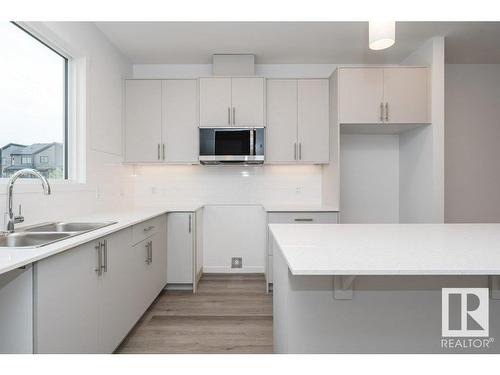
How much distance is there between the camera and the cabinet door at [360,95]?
3412 mm

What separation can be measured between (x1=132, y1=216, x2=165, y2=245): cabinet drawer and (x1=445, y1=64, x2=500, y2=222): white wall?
11.2ft

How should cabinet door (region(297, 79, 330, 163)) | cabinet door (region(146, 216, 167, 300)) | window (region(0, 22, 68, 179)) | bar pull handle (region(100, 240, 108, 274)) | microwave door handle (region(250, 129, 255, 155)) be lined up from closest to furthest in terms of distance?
bar pull handle (region(100, 240, 108, 274))
window (region(0, 22, 68, 179))
cabinet door (region(146, 216, 167, 300))
microwave door handle (region(250, 129, 255, 155))
cabinet door (region(297, 79, 330, 163))

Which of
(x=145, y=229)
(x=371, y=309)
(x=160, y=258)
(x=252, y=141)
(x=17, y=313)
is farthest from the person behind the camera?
(x=252, y=141)

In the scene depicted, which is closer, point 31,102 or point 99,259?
point 99,259

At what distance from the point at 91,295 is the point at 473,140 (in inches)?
173

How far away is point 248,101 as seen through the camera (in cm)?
369

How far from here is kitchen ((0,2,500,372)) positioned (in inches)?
55.2

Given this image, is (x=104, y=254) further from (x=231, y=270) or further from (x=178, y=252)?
(x=231, y=270)

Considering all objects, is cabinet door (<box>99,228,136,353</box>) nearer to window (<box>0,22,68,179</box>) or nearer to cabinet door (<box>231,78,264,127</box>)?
window (<box>0,22,68,179</box>)

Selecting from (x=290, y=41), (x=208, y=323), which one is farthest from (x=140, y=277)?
(x=290, y=41)

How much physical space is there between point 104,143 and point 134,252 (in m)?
1.38

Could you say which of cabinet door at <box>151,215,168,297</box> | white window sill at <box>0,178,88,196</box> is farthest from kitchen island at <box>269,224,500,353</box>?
cabinet door at <box>151,215,168,297</box>

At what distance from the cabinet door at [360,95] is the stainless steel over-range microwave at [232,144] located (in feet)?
3.07

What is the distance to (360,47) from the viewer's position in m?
3.63
